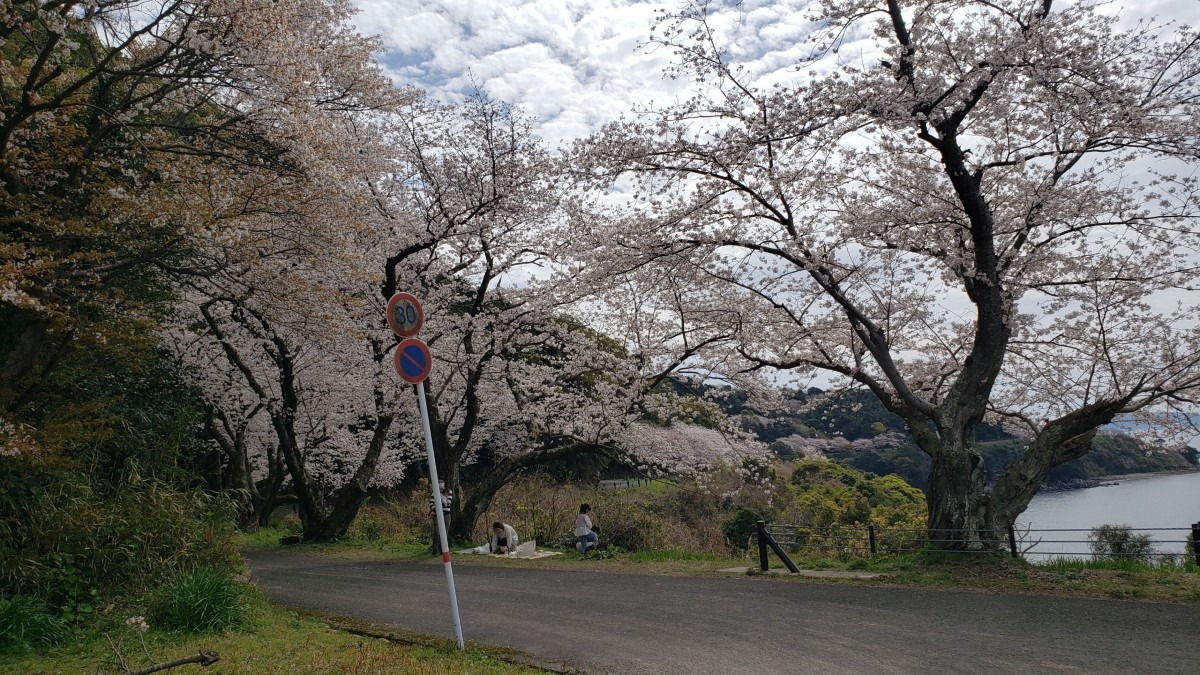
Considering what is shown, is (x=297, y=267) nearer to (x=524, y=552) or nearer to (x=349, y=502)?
(x=524, y=552)

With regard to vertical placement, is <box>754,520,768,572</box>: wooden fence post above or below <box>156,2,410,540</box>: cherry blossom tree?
below

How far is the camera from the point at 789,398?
1661cm

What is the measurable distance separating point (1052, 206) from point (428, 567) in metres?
11.5

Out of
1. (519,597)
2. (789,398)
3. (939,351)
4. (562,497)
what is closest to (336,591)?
(519,597)

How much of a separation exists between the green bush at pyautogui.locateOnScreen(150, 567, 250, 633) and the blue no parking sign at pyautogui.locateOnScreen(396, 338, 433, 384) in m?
2.86

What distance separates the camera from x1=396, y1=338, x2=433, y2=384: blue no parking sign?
671 cm

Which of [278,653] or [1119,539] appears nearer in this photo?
[278,653]

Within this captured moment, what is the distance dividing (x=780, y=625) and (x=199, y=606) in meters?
5.53

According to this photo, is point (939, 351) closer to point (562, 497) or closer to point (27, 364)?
point (562, 497)

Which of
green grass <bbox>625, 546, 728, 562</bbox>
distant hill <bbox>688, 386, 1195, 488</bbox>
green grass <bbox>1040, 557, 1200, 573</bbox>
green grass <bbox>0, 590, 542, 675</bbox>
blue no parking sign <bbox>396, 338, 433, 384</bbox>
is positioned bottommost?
green grass <bbox>0, 590, 542, 675</bbox>

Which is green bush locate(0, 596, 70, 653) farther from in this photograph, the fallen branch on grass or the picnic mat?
the picnic mat

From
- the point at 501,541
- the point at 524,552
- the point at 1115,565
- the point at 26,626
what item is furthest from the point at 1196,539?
the point at 26,626

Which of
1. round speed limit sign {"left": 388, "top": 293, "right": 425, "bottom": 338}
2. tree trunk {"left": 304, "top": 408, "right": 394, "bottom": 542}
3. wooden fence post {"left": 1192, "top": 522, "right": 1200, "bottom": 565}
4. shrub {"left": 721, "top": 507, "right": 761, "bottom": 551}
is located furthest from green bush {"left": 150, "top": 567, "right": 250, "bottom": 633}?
shrub {"left": 721, "top": 507, "right": 761, "bottom": 551}

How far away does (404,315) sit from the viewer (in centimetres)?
694
